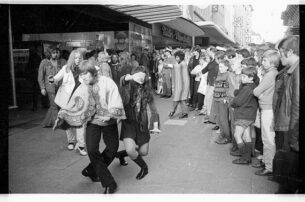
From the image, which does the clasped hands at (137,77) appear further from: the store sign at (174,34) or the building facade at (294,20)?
the store sign at (174,34)

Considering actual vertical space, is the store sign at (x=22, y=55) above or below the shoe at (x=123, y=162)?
above

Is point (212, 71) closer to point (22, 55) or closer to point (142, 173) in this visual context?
point (142, 173)

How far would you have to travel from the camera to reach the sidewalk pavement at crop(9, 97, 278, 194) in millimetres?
3850

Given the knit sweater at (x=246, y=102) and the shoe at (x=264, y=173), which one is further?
the knit sweater at (x=246, y=102)

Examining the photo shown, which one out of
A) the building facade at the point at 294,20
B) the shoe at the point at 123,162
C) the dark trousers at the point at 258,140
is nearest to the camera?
the building facade at the point at 294,20

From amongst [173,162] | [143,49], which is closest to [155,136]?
[173,162]

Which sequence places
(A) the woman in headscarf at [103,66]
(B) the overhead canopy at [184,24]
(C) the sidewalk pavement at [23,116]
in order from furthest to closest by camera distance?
1. (B) the overhead canopy at [184,24]
2. (C) the sidewalk pavement at [23,116]
3. (A) the woman in headscarf at [103,66]

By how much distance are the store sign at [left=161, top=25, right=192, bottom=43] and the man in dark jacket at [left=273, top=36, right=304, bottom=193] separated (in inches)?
505

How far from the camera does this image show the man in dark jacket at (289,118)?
3.09 metres

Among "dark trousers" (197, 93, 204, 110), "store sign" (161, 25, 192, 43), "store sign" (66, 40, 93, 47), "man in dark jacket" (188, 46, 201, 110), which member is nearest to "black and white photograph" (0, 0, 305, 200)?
"dark trousers" (197, 93, 204, 110)

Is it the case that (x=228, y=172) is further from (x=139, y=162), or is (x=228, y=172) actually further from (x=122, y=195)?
(x=122, y=195)

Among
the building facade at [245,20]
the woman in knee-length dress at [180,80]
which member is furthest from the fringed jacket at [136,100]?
the woman in knee-length dress at [180,80]

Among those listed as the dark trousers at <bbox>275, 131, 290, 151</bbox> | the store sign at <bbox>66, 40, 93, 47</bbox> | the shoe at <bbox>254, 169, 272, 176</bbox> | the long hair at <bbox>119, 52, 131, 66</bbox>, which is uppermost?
the store sign at <bbox>66, 40, 93, 47</bbox>

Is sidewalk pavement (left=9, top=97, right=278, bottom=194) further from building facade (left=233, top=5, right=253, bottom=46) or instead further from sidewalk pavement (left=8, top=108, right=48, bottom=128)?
building facade (left=233, top=5, right=253, bottom=46)
